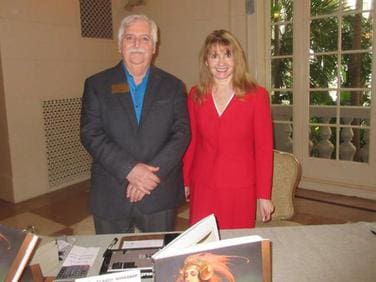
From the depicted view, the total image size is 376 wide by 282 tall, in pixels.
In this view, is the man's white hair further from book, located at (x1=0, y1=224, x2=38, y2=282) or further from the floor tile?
the floor tile

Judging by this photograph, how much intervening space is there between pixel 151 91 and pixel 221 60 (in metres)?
0.31

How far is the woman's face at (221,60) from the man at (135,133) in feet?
0.56

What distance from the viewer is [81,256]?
1.04 metres

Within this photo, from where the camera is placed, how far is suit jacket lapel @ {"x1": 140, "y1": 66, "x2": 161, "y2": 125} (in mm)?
1418

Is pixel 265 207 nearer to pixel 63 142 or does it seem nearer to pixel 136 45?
pixel 136 45

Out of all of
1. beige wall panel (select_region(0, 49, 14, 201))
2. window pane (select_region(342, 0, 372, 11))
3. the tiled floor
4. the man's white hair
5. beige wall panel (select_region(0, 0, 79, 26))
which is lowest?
the tiled floor

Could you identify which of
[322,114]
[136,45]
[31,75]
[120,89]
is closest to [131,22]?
[136,45]

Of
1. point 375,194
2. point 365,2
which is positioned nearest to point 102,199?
point 375,194

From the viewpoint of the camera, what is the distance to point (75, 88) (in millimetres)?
4027

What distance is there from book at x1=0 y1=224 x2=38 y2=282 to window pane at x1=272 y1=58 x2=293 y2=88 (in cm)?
346

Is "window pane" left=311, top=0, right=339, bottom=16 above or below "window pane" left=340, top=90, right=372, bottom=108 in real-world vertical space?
above

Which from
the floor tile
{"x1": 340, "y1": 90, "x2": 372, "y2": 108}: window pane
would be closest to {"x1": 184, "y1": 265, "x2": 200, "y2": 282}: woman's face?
the floor tile

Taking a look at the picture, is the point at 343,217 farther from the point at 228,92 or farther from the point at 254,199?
the point at 228,92

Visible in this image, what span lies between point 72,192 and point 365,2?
3385mm
